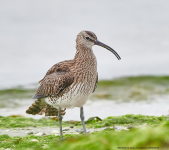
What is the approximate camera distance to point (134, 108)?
44.8 ft

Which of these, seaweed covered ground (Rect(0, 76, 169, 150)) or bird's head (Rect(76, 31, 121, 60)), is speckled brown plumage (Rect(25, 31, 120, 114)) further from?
seaweed covered ground (Rect(0, 76, 169, 150))

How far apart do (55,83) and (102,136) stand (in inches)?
147

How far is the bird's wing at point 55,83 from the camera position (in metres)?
7.23

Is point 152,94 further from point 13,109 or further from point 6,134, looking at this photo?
point 6,134

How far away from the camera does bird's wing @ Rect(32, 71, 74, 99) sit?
7.23 metres

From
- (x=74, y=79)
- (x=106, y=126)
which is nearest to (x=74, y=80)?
(x=74, y=79)

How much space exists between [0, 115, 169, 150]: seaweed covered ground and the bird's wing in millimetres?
1116

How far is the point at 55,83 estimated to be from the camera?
7.51m

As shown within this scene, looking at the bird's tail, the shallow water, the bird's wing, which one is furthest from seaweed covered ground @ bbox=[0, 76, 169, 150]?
the bird's wing

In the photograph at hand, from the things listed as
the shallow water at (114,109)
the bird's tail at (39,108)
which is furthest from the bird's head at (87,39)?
the shallow water at (114,109)

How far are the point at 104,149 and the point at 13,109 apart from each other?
37.3 feet

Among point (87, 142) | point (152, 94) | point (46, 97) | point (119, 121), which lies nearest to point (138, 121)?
point (119, 121)

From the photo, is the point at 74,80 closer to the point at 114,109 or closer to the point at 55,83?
the point at 55,83

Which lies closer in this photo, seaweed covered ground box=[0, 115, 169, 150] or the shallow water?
seaweed covered ground box=[0, 115, 169, 150]
